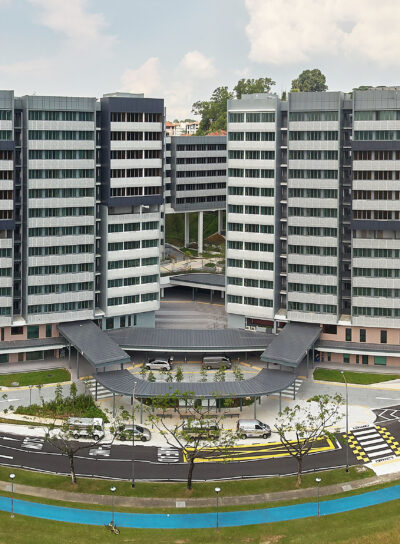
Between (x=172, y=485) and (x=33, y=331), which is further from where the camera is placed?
(x=33, y=331)

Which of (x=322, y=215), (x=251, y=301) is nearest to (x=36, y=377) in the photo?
(x=251, y=301)

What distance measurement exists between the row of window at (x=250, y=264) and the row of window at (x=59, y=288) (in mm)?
24625

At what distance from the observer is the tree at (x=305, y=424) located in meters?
95.9

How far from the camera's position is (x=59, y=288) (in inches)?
5108

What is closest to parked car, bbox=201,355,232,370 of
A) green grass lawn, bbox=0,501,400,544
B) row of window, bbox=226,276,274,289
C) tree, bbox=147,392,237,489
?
row of window, bbox=226,276,274,289

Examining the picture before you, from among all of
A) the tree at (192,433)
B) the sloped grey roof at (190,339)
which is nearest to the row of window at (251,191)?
the sloped grey roof at (190,339)

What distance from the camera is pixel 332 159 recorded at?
12656 cm

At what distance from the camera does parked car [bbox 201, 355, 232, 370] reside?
128 meters

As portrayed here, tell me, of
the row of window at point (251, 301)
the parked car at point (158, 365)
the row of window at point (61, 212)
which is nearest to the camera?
the row of window at point (61, 212)

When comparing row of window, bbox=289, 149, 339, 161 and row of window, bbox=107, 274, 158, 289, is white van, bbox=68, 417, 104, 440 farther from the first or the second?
row of window, bbox=289, 149, 339, 161

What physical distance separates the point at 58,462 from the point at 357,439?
3918 centimetres

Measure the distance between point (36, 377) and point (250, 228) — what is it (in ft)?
141

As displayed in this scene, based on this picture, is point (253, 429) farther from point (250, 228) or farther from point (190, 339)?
point (250, 228)

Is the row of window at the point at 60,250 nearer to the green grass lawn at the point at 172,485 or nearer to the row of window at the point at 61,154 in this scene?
the row of window at the point at 61,154
